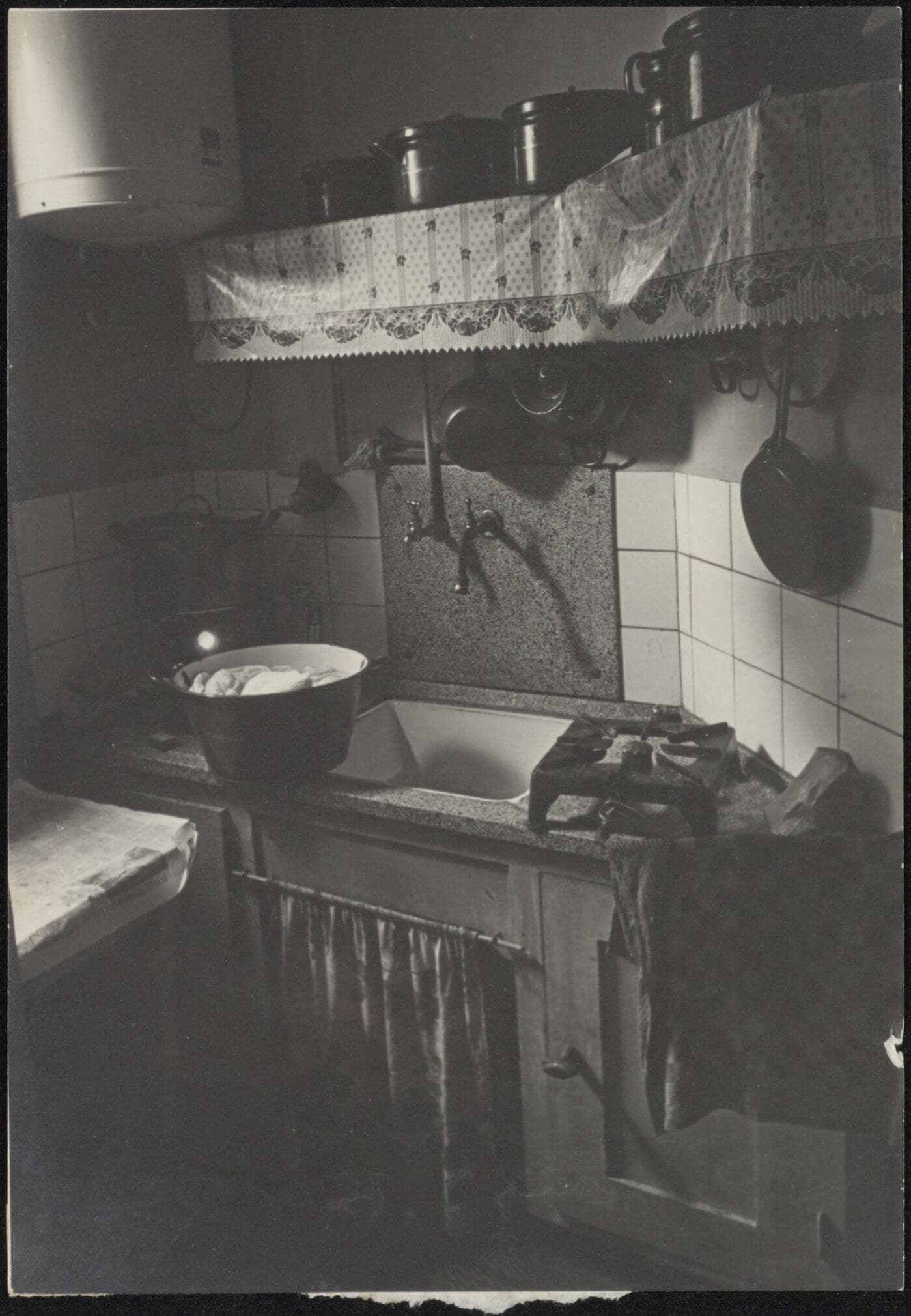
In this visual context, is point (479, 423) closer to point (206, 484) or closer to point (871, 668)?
point (206, 484)

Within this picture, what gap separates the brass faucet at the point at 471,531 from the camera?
5.00 feet

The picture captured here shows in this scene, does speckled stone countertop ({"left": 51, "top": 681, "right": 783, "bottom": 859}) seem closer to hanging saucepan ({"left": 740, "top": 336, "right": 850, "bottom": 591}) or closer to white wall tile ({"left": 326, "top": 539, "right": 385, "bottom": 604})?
white wall tile ({"left": 326, "top": 539, "right": 385, "bottom": 604})

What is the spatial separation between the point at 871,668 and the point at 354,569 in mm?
752

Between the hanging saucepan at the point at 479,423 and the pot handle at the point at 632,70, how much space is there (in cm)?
40

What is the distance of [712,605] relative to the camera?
54.7 inches

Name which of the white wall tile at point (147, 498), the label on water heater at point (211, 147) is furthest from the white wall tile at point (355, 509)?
the label on water heater at point (211, 147)

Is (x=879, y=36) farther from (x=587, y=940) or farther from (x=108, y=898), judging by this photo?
(x=108, y=898)

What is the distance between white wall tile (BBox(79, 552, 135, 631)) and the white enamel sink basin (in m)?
0.39

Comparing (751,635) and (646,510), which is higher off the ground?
(646,510)

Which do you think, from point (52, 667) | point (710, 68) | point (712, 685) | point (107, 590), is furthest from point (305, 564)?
point (710, 68)

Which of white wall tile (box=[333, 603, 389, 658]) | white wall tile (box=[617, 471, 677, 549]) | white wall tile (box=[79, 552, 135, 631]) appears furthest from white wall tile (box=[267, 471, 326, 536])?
white wall tile (box=[617, 471, 677, 549])

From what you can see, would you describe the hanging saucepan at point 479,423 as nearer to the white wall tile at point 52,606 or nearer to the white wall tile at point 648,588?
the white wall tile at point 648,588

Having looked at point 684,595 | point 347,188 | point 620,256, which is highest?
point 347,188

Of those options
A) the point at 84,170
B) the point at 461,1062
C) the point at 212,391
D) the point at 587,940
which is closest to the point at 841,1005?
the point at 587,940
